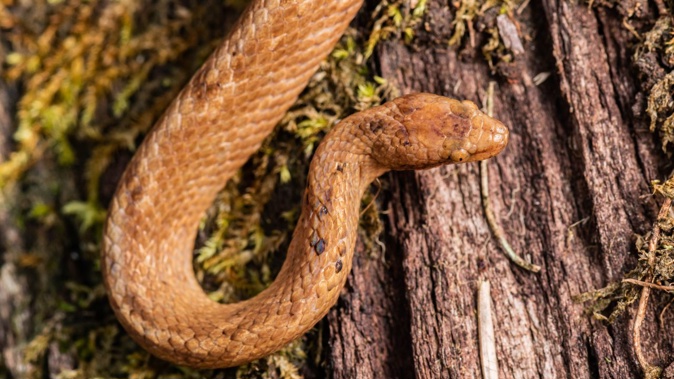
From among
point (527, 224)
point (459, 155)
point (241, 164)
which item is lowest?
point (527, 224)

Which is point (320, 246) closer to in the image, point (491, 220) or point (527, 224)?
point (491, 220)

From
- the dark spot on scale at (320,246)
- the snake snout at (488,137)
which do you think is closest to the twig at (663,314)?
the snake snout at (488,137)

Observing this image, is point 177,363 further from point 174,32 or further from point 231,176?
point 174,32

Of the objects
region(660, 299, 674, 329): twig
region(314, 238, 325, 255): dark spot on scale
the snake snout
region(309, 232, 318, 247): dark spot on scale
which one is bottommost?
region(660, 299, 674, 329): twig

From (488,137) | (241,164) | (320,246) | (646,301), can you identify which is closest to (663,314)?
(646,301)

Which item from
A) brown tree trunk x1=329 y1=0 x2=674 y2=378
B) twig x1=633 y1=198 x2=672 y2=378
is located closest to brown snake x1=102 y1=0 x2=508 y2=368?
brown tree trunk x1=329 y1=0 x2=674 y2=378

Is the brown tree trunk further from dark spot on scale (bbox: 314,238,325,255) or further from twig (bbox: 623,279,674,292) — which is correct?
dark spot on scale (bbox: 314,238,325,255)

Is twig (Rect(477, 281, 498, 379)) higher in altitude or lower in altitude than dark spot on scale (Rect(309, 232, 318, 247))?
lower
